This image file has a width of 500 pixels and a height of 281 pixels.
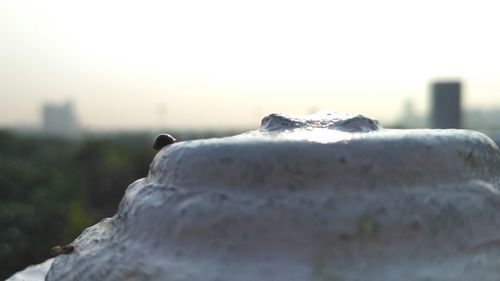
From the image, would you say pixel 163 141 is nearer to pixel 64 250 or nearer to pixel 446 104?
pixel 64 250

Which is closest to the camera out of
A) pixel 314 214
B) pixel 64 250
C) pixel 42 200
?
pixel 314 214

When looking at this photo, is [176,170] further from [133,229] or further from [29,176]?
[29,176]

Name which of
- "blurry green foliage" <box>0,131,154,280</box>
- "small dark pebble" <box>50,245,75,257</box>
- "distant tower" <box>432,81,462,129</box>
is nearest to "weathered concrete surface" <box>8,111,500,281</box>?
"small dark pebble" <box>50,245,75,257</box>

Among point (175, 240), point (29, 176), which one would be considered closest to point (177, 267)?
point (175, 240)

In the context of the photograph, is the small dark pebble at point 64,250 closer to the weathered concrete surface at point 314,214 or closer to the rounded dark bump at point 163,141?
the weathered concrete surface at point 314,214

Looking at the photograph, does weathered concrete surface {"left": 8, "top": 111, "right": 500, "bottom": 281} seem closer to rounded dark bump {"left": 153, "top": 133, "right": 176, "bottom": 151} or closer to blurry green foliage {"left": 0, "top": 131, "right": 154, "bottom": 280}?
rounded dark bump {"left": 153, "top": 133, "right": 176, "bottom": 151}

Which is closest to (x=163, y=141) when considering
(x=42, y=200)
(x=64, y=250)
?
(x=64, y=250)

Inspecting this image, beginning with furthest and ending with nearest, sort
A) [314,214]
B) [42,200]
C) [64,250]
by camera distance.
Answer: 1. [42,200]
2. [64,250]
3. [314,214]
